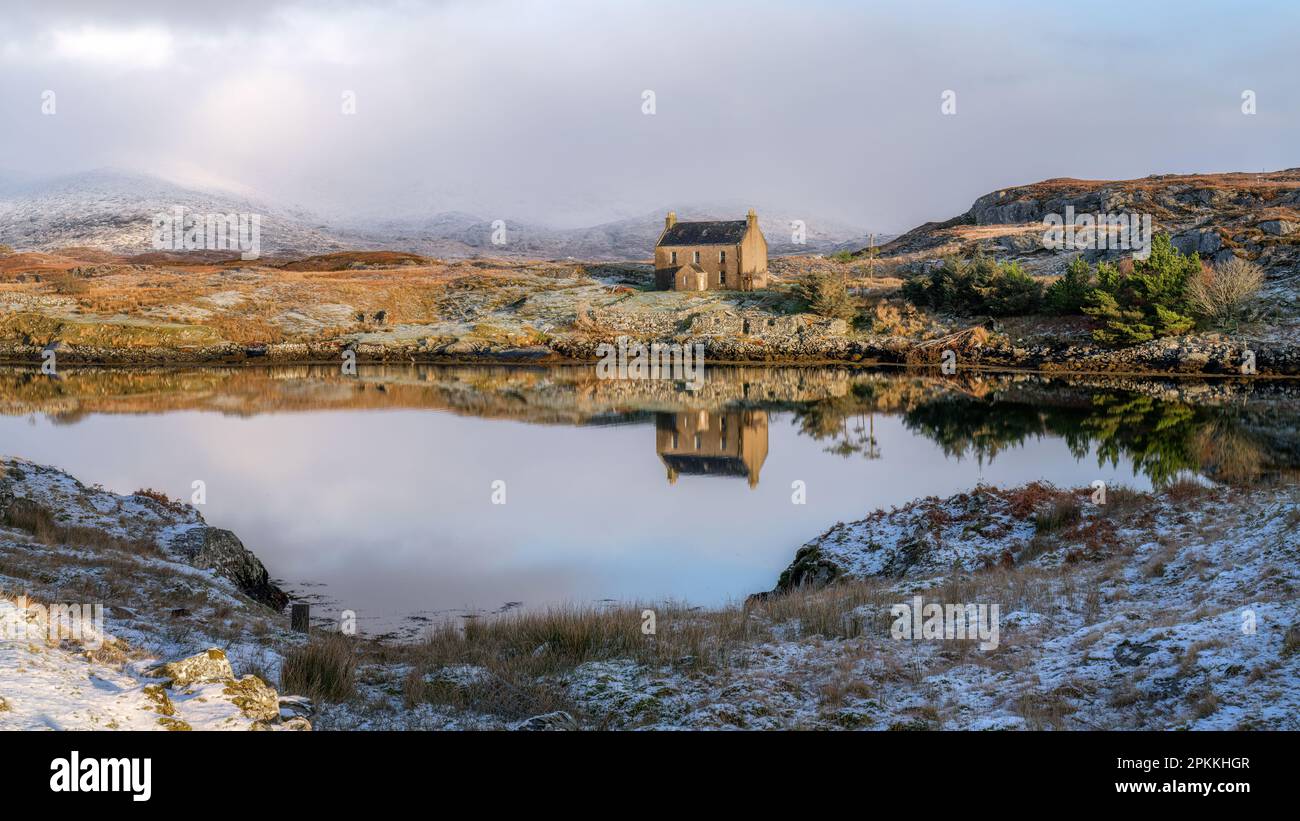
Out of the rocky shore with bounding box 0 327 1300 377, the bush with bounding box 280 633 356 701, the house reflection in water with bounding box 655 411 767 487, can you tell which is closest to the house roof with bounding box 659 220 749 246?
the rocky shore with bounding box 0 327 1300 377

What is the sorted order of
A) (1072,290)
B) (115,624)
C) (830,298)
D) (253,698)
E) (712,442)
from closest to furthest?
(253,698), (115,624), (712,442), (1072,290), (830,298)

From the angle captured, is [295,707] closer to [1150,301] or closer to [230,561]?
[230,561]

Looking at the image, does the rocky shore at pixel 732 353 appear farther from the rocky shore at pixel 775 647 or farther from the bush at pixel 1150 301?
the rocky shore at pixel 775 647

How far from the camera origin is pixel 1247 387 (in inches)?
1526

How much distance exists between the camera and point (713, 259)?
2803 inches

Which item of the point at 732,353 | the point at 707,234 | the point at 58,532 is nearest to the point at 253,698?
the point at 58,532

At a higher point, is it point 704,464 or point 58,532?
point 58,532


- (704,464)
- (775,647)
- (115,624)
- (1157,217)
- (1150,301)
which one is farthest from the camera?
(1157,217)

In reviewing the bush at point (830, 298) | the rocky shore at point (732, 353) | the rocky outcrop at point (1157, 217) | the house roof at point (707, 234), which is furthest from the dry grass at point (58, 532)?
the house roof at point (707, 234)

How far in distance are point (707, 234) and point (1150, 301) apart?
1324 inches

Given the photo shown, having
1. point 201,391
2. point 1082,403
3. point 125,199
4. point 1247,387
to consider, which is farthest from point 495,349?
point 125,199

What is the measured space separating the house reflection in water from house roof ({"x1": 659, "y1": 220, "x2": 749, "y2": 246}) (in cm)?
3881
